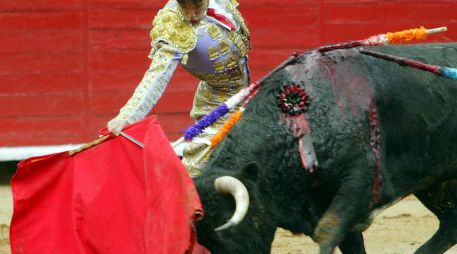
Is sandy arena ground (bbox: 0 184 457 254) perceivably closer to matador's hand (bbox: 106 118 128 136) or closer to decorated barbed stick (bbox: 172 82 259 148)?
decorated barbed stick (bbox: 172 82 259 148)

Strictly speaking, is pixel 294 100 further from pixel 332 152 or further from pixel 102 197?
pixel 102 197

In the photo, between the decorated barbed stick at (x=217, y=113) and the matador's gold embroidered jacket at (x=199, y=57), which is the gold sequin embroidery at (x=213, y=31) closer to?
the matador's gold embroidered jacket at (x=199, y=57)

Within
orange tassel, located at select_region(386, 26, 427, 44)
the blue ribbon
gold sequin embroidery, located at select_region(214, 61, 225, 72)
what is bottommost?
the blue ribbon

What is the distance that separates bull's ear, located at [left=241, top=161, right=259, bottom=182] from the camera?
4238mm

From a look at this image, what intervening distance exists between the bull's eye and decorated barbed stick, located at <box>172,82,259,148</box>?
0.53ft

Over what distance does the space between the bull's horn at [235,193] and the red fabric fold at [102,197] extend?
116 mm

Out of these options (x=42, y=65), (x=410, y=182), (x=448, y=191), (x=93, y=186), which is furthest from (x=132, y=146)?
(x=42, y=65)

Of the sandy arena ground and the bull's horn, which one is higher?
the bull's horn

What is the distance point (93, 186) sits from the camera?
4539 millimetres

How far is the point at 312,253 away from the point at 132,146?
1.76m

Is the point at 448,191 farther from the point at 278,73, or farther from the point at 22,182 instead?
the point at 22,182

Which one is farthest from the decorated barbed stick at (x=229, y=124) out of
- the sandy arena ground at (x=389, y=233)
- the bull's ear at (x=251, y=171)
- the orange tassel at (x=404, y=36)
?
the sandy arena ground at (x=389, y=233)

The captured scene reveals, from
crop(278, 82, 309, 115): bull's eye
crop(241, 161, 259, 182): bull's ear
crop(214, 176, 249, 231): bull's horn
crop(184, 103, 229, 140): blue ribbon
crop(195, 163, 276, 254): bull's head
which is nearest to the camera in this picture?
crop(214, 176, 249, 231): bull's horn

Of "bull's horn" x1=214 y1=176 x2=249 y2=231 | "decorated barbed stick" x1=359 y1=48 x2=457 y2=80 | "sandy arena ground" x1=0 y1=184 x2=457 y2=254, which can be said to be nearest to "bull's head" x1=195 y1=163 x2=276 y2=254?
"bull's horn" x1=214 y1=176 x2=249 y2=231
